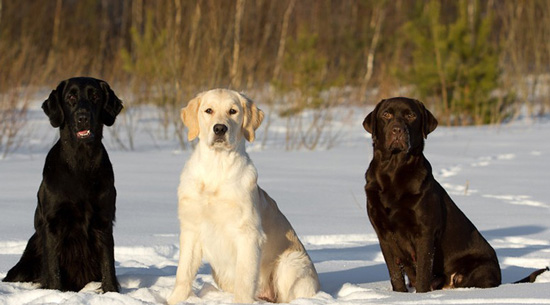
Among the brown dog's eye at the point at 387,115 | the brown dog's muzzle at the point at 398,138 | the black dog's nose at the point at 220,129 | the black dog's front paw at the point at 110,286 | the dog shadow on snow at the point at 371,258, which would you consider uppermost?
the brown dog's eye at the point at 387,115

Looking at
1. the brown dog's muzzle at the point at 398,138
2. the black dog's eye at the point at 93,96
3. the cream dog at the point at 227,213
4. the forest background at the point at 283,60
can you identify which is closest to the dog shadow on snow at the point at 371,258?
the cream dog at the point at 227,213

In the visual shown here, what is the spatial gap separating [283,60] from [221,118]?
11227 millimetres

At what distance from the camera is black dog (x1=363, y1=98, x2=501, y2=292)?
163 inches

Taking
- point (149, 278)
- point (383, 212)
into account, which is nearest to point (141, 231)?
point (149, 278)

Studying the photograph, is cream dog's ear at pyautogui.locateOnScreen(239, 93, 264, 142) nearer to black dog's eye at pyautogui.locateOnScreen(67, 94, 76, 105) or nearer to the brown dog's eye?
the brown dog's eye

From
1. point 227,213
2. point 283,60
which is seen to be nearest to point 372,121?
point 227,213

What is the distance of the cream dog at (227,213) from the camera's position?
3.86m

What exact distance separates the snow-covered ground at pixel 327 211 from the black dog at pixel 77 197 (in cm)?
15

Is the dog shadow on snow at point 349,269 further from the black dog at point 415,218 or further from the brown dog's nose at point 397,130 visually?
the brown dog's nose at point 397,130

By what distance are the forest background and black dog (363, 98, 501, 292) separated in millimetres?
5519

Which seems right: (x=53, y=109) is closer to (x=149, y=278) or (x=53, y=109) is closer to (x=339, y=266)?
(x=149, y=278)

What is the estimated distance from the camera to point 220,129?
12.7 ft

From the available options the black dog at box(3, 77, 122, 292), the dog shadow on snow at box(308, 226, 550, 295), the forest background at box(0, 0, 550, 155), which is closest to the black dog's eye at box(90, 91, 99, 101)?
the black dog at box(3, 77, 122, 292)

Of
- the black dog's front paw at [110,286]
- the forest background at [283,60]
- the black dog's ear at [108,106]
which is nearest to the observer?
the black dog's front paw at [110,286]
